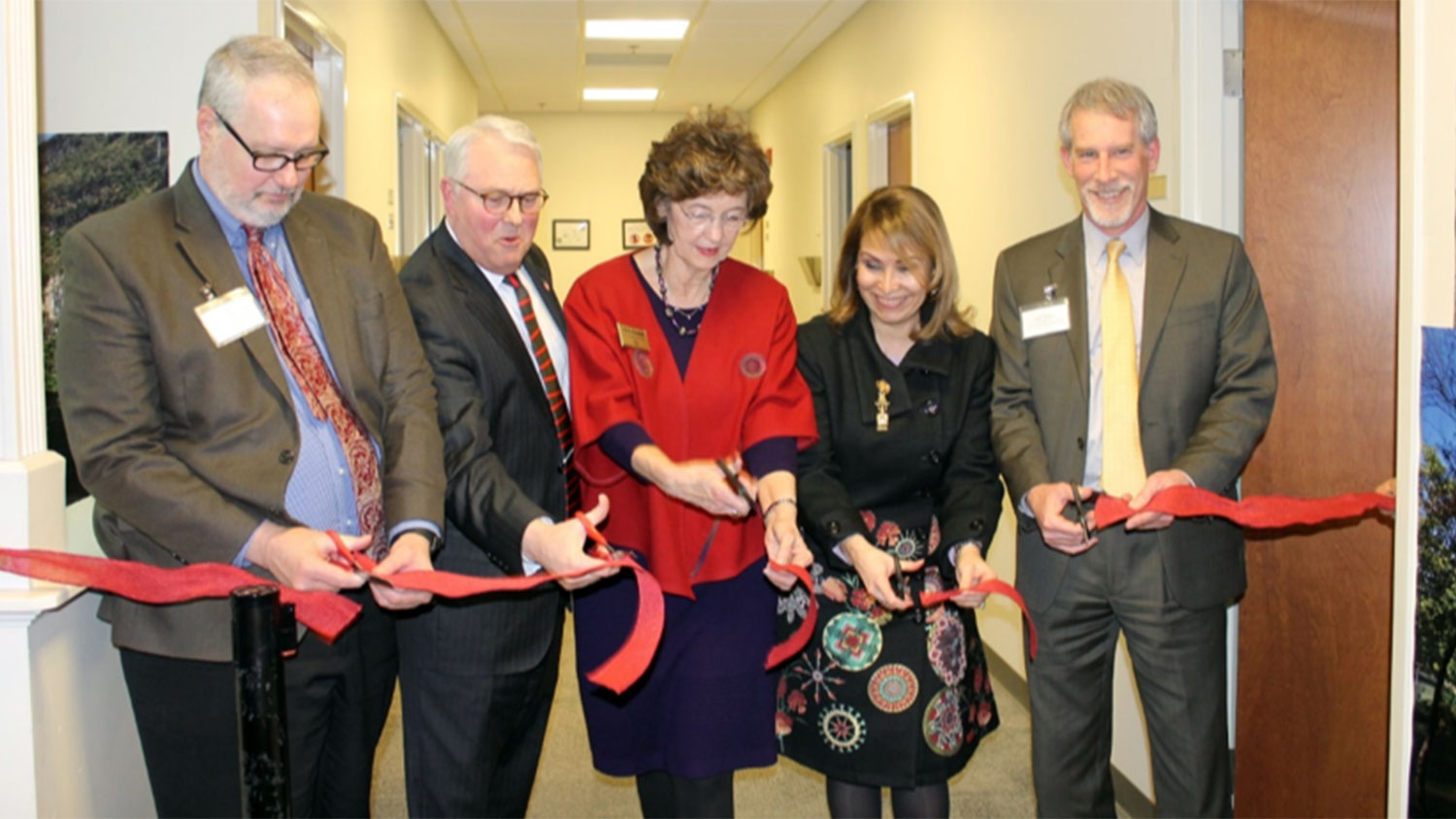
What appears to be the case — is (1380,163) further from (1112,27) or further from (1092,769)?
(1092,769)

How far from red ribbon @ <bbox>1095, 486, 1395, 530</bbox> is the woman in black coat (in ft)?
0.87

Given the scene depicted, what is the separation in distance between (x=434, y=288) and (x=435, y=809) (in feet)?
3.42

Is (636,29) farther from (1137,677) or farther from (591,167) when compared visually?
(1137,677)

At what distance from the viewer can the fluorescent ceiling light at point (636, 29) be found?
883cm

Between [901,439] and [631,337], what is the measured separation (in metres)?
0.63

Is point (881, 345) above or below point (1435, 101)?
below

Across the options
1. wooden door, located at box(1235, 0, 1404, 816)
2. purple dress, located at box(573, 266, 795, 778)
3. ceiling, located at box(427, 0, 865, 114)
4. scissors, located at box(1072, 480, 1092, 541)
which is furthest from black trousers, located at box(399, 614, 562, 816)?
ceiling, located at box(427, 0, 865, 114)

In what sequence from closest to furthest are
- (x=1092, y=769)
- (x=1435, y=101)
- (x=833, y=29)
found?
1. (x=1435, y=101)
2. (x=1092, y=769)
3. (x=833, y=29)

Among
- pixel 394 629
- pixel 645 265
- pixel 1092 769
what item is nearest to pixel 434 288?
pixel 645 265

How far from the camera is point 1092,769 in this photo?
9.26 feet

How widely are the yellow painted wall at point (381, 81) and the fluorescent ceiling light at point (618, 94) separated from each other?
3.75m

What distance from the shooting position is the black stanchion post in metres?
1.67

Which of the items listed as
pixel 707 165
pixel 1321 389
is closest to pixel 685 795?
pixel 707 165

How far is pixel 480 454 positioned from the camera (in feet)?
7.56
